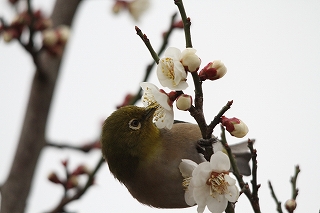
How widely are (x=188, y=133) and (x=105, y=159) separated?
73 cm

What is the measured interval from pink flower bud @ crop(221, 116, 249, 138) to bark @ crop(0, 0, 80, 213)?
8.29 ft

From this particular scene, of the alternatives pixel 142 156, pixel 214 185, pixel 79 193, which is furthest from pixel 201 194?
pixel 79 193

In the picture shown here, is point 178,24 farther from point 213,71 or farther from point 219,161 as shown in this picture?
point 219,161

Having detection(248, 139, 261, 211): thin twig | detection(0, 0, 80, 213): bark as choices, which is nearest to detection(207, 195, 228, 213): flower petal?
detection(248, 139, 261, 211): thin twig

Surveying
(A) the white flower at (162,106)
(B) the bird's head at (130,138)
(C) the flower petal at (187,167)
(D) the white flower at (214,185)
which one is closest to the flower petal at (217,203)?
(D) the white flower at (214,185)

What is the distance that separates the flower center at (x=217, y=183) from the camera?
2229 mm

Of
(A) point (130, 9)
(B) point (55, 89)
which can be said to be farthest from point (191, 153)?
(A) point (130, 9)

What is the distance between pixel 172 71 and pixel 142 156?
1393 mm

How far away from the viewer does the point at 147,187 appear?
344 centimetres

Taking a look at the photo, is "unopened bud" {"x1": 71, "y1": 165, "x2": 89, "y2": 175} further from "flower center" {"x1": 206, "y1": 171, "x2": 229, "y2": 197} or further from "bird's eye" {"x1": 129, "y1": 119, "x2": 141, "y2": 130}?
"flower center" {"x1": 206, "y1": 171, "x2": 229, "y2": 197}

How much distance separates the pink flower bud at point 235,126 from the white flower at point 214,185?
0.14 metres

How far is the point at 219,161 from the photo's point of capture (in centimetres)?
214

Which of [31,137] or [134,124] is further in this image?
[31,137]

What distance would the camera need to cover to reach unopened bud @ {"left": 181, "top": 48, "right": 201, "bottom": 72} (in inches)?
80.9
